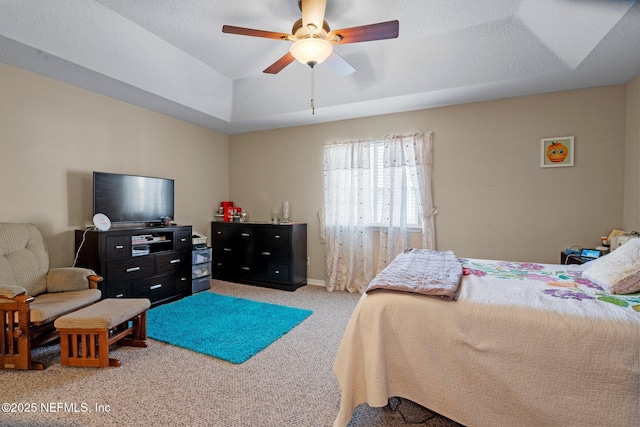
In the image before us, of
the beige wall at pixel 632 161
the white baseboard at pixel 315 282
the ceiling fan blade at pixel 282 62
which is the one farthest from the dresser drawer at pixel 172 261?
the beige wall at pixel 632 161

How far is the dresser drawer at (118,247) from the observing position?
3096 mm

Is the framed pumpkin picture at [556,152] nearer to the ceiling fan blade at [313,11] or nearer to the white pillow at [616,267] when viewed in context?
the white pillow at [616,267]

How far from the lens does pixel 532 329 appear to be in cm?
135

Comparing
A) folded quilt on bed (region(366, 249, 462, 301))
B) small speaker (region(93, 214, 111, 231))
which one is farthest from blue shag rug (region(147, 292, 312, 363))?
folded quilt on bed (region(366, 249, 462, 301))

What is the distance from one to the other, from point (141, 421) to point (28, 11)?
9.81ft

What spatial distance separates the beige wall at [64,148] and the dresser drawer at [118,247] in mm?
548

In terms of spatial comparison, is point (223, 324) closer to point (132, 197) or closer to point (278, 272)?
point (278, 272)

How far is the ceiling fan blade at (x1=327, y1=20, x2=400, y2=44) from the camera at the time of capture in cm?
202

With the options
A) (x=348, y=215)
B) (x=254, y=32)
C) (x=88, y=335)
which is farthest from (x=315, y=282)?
(x=254, y=32)

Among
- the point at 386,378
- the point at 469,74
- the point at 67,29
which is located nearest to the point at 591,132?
the point at 469,74

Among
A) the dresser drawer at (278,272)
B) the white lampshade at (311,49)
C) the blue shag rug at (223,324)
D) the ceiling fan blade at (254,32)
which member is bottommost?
the blue shag rug at (223,324)

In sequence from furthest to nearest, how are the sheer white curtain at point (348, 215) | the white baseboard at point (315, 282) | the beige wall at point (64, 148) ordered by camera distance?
the white baseboard at point (315, 282)
the sheer white curtain at point (348, 215)
the beige wall at point (64, 148)

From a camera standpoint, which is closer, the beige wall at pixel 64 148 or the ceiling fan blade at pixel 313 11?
the ceiling fan blade at pixel 313 11

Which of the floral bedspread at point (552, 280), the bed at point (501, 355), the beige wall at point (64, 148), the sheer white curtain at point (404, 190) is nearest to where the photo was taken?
the bed at point (501, 355)
